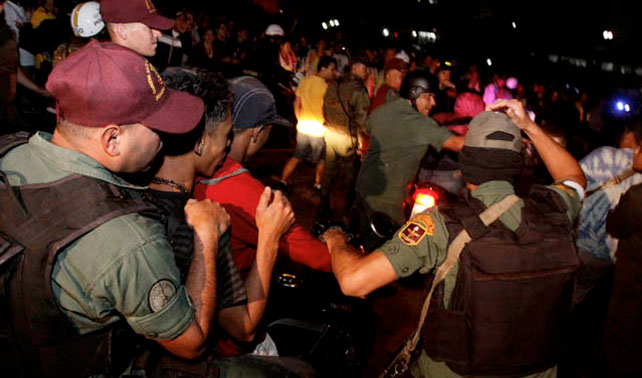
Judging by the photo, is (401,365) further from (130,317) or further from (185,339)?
(130,317)

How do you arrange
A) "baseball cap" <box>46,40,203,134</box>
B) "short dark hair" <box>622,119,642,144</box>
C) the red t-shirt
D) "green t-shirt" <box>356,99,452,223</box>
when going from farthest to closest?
"green t-shirt" <box>356,99,452,223</box>, "short dark hair" <box>622,119,642,144</box>, the red t-shirt, "baseball cap" <box>46,40,203,134</box>

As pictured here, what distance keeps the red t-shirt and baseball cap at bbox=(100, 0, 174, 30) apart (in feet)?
6.87

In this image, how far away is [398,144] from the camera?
4.21m

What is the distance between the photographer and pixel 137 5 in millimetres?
3623

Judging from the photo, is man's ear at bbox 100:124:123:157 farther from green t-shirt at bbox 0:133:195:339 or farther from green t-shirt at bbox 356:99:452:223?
green t-shirt at bbox 356:99:452:223

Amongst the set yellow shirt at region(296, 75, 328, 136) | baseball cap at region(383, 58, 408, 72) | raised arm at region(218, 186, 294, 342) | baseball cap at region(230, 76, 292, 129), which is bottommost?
yellow shirt at region(296, 75, 328, 136)

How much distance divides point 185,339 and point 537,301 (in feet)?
5.47

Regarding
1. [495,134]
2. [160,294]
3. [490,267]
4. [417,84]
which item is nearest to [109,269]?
[160,294]

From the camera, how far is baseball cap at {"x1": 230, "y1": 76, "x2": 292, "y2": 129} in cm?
250

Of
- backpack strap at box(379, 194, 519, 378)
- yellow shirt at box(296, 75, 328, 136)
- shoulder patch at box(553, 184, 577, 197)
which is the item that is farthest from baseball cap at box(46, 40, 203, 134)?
yellow shirt at box(296, 75, 328, 136)

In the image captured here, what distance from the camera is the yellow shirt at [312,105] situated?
6883 millimetres

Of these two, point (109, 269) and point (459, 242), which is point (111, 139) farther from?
point (459, 242)

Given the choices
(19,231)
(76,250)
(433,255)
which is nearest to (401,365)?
(433,255)

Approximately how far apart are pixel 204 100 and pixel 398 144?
2.47m
